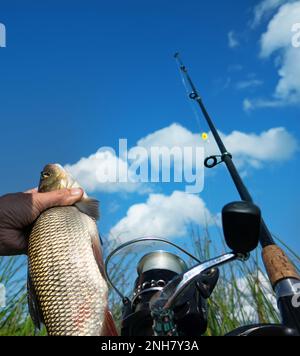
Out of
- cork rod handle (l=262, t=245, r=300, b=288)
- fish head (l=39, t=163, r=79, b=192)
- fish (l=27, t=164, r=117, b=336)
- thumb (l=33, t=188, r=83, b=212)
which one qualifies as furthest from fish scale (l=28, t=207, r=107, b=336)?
cork rod handle (l=262, t=245, r=300, b=288)

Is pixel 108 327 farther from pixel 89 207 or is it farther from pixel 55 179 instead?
pixel 55 179

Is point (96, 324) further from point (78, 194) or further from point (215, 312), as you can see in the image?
point (215, 312)

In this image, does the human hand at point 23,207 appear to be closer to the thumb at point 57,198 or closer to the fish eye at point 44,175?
the thumb at point 57,198

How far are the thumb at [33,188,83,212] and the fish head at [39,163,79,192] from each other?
110 millimetres

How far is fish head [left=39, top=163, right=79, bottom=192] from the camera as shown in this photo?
2.38 m

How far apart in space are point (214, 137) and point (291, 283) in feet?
7.17

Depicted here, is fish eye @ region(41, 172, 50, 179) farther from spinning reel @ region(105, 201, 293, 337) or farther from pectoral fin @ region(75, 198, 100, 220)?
spinning reel @ region(105, 201, 293, 337)

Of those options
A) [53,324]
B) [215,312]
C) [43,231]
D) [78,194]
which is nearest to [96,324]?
[53,324]

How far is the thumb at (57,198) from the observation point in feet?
7.22

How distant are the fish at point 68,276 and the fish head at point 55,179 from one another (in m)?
0.28

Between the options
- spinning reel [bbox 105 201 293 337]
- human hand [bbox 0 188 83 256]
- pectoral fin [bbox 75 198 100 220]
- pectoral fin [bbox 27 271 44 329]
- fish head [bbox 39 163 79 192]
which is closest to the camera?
spinning reel [bbox 105 201 293 337]

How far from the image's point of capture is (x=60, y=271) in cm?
190

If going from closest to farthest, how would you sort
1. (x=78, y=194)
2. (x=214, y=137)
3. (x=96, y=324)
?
(x=96, y=324), (x=78, y=194), (x=214, y=137)

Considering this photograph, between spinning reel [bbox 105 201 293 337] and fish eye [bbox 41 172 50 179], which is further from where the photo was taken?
fish eye [bbox 41 172 50 179]
